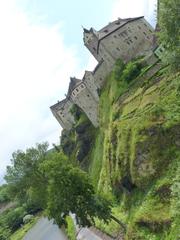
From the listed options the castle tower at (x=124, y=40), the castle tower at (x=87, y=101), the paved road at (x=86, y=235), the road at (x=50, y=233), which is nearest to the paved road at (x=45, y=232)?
the road at (x=50, y=233)

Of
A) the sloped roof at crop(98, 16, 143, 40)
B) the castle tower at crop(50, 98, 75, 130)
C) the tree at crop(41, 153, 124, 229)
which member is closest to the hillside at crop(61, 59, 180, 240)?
the tree at crop(41, 153, 124, 229)

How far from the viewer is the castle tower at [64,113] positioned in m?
149

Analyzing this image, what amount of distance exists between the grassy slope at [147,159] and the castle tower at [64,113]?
7424 cm

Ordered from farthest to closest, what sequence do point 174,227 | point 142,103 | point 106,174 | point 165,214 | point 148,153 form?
point 106,174
point 142,103
point 148,153
point 165,214
point 174,227

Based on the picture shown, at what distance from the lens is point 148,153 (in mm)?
51156

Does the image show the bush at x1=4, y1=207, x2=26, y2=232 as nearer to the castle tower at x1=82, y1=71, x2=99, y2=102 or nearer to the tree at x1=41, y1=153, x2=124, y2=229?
the castle tower at x1=82, y1=71, x2=99, y2=102

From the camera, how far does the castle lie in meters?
104

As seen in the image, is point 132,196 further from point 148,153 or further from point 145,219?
point 145,219

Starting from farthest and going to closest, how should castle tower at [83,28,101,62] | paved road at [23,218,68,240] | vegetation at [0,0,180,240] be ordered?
1. castle tower at [83,28,101,62]
2. paved road at [23,218,68,240]
3. vegetation at [0,0,180,240]

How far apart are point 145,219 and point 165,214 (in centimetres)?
364

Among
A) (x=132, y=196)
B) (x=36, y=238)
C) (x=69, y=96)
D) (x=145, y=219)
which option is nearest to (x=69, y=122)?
(x=69, y=96)

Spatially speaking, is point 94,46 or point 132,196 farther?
point 94,46

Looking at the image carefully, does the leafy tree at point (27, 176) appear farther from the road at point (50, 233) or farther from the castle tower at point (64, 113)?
the castle tower at point (64, 113)

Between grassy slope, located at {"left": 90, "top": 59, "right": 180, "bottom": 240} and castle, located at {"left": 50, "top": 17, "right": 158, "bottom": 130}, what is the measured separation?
3069 centimetres
